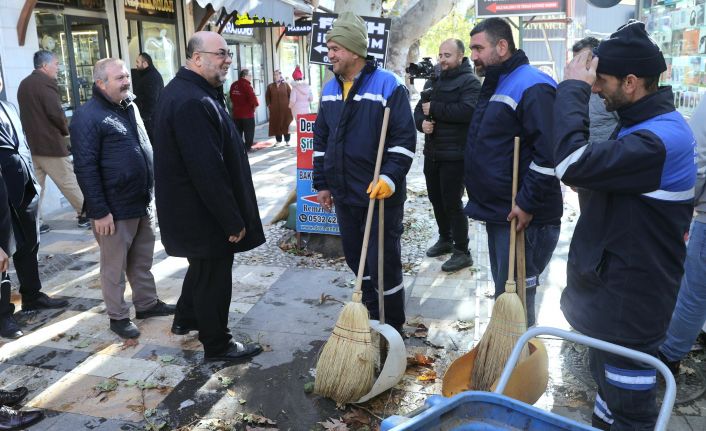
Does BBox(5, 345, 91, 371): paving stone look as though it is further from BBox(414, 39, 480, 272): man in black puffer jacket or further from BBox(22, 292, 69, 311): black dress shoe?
BBox(414, 39, 480, 272): man in black puffer jacket

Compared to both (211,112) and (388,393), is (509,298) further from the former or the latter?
(211,112)

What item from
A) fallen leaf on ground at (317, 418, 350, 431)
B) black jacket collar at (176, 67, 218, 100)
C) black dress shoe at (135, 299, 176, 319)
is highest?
black jacket collar at (176, 67, 218, 100)

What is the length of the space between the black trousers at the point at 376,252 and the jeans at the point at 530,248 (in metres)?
0.66

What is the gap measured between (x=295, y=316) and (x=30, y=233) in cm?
219

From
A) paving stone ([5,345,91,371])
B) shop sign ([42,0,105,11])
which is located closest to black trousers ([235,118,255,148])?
shop sign ([42,0,105,11])

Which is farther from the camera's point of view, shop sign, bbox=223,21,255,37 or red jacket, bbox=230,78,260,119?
shop sign, bbox=223,21,255,37

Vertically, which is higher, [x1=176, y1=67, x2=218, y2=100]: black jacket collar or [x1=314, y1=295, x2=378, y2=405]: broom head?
[x1=176, y1=67, x2=218, y2=100]: black jacket collar

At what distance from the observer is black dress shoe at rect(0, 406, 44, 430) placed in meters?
3.31

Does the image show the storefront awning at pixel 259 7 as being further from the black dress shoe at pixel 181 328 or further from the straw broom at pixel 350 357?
the straw broom at pixel 350 357

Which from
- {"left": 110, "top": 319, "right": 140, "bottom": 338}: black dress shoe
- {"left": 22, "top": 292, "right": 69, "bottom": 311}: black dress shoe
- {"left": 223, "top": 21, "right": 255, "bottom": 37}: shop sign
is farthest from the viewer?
{"left": 223, "top": 21, "right": 255, "bottom": 37}: shop sign

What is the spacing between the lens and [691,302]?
358 cm

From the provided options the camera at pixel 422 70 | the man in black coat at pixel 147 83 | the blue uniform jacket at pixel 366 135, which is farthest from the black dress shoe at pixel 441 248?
the man in black coat at pixel 147 83

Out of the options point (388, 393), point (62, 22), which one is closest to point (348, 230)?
point (388, 393)

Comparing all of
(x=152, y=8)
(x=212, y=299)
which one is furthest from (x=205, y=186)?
(x=152, y=8)
